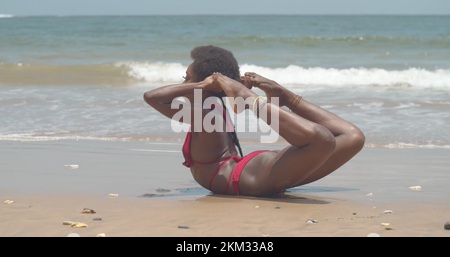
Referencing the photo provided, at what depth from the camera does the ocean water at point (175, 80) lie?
8.64 metres

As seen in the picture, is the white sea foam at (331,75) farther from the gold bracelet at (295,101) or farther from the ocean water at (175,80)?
the gold bracelet at (295,101)

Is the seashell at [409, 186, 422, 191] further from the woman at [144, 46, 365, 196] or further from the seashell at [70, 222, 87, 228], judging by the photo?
the seashell at [70, 222, 87, 228]

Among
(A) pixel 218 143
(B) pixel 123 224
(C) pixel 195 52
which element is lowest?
(B) pixel 123 224

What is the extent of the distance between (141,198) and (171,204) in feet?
0.99

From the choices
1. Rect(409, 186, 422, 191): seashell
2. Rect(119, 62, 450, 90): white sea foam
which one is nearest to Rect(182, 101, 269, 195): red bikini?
Rect(409, 186, 422, 191): seashell

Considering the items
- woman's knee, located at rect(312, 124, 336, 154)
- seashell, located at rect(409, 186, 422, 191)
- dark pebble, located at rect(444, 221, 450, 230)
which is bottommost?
dark pebble, located at rect(444, 221, 450, 230)

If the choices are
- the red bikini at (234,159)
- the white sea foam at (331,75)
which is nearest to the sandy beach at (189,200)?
the red bikini at (234,159)

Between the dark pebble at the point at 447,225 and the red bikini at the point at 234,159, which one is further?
the red bikini at the point at 234,159

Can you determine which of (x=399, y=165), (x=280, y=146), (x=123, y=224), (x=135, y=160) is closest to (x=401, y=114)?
(x=280, y=146)

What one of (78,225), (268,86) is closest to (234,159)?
(268,86)

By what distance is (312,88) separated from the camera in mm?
14055

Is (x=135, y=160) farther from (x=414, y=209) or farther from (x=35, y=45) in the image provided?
(x=35, y=45)

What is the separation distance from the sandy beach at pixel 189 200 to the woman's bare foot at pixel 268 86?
0.67 meters

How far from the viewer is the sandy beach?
4.24 m
